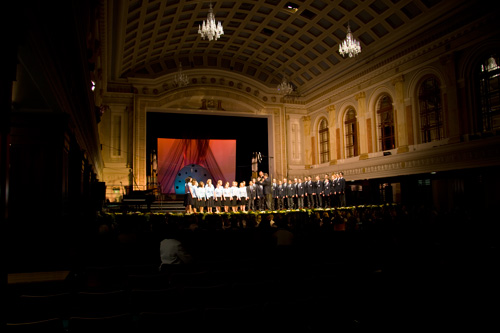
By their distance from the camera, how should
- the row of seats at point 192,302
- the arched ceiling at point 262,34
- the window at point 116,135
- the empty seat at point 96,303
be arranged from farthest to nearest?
the window at point 116,135
the arched ceiling at point 262,34
the empty seat at point 96,303
the row of seats at point 192,302

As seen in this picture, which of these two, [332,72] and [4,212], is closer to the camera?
[4,212]

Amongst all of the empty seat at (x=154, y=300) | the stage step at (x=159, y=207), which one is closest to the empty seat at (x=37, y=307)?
the empty seat at (x=154, y=300)

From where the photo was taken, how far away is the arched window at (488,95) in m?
15.3

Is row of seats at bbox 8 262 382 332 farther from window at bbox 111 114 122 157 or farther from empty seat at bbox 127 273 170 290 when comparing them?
window at bbox 111 114 122 157

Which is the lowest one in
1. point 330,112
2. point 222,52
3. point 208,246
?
point 208,246

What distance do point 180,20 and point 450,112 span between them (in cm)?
1536

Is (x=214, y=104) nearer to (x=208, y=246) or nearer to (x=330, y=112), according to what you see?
(x=330, y=112)

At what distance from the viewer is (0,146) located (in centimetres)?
270

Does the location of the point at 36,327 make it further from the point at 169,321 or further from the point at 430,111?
the point at 430,111

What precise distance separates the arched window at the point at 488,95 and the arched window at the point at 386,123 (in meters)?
4.85

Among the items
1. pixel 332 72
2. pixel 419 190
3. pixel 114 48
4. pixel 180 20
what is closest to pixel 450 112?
pixel 419 190

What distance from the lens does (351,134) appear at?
23422mm

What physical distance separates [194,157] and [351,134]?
1126 cm

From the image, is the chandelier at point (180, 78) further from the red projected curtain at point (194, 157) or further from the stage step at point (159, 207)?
the stage step at point (159, 207)
